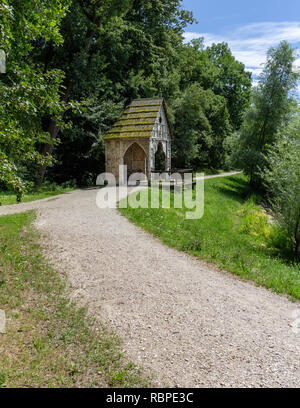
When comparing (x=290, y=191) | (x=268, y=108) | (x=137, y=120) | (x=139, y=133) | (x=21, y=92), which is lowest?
(x=290, y=191)

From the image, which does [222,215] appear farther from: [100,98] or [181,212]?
[100,98]

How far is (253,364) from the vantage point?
4.69m

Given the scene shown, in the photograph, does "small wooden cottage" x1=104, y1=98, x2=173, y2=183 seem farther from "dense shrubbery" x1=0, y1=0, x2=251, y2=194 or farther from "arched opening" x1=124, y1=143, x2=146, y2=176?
"dense shrubbery" x1=0, y1=0, x2=251, y2=194

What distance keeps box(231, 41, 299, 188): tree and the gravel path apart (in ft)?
67.5

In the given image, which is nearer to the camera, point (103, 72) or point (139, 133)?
point (139, 133)

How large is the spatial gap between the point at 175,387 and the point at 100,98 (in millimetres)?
21959

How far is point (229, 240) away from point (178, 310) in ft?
22.7

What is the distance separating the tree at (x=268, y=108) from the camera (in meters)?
27.3

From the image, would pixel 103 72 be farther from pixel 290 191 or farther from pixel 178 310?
pixel 178 310

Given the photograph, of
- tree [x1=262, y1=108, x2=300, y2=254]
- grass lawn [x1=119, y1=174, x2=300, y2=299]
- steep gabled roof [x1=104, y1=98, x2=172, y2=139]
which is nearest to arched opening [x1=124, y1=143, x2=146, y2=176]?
A: steep gabled roof [x1=104, y1=98, x2=172, y2=139]

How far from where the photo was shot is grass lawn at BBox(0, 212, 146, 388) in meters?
4.37

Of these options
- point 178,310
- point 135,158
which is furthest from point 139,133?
point 178,310

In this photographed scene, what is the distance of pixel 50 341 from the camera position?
5117 millimetres
